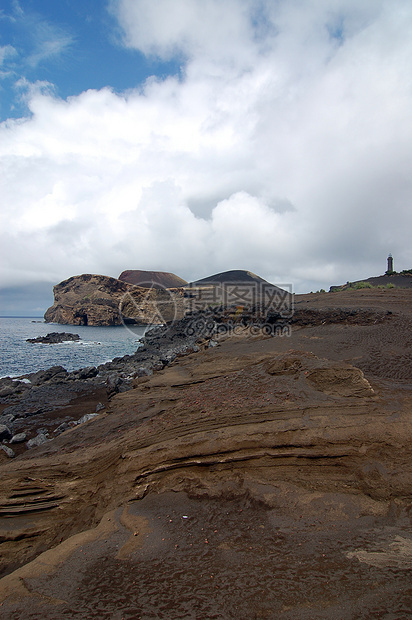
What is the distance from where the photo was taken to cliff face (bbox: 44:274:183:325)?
287 feet

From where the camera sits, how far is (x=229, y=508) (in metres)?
4.78

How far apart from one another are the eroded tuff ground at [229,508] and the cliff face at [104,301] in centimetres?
7747

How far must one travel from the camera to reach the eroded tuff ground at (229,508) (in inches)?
125

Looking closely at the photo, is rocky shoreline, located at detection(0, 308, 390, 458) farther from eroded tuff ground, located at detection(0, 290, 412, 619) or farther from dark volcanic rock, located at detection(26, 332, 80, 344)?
dark volcanic rock, located at detection(26, 332, 80, 344)

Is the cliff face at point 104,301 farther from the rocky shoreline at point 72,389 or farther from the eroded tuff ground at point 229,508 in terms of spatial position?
the eroded tuff ground at point 229,508

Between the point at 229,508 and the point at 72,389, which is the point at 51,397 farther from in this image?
the point at 229,508

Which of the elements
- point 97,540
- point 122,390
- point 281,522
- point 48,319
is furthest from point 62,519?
point 48,319

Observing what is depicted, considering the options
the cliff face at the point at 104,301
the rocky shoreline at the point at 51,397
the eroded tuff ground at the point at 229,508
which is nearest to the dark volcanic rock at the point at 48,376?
the rocky shoreline at the point at 51,397

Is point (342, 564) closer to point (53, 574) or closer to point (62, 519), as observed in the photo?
point (53, 574)

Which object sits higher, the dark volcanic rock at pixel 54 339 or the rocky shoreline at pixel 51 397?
Answer: the dark volcanic rock at pixel 54 339

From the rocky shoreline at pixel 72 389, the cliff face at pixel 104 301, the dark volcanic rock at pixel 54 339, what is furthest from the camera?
the cliff face at pixel 104 301

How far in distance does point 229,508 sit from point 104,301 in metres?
88.3

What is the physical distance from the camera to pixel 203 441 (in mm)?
5738

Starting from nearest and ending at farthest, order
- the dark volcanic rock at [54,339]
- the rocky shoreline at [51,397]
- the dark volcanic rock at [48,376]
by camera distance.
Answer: the rocky shoreline at [51,397] < the dark volcanic rock at [48,376] < the dark volcanic rock at [54,339]
